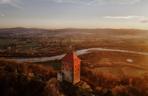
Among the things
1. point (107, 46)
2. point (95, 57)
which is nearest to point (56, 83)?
point (95, 57)

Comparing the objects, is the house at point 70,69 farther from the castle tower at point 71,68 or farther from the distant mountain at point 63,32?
the distant mountain at point 63,32

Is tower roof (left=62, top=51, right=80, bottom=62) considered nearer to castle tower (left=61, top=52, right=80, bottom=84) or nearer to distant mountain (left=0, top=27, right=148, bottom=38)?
castle tower (left=61, top=52, right=80, bottom=84)

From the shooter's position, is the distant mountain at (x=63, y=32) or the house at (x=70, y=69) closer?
the house at (x=70, y=69)

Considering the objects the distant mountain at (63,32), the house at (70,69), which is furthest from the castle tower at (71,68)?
the distant mountain at (63,32)

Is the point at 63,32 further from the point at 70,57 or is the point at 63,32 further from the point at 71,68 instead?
the point at 71,68

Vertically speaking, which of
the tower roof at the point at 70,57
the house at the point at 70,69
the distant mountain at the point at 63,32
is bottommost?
the house at the point at 70,69

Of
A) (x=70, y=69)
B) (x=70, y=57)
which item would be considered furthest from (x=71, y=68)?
(x=70, y=57)

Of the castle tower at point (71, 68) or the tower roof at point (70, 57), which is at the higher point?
the tower roof at point (70, 57)
